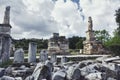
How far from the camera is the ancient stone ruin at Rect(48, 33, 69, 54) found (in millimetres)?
38950

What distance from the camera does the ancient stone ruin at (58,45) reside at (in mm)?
38950

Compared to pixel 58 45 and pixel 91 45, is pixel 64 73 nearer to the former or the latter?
pixel 58 45

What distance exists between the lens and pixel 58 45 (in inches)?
1544

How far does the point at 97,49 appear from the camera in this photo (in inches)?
1566

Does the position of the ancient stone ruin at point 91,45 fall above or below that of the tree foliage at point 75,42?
below

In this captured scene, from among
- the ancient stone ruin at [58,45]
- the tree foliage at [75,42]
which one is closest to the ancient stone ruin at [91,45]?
the ancient stone ruin at [58,45]

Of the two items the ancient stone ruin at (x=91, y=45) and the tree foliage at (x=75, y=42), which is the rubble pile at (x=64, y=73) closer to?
the ancient stone ruin at (x=91, y=45)

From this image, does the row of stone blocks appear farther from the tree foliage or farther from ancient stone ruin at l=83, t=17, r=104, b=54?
the tree foliage

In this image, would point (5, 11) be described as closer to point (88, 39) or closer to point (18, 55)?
point (88, 39)

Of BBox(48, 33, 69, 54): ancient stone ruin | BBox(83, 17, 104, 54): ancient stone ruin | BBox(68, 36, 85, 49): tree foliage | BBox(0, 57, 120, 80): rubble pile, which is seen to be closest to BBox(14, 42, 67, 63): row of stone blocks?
BBox(0, 57, 120, 80): rubble pile

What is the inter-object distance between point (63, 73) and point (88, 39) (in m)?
26.4

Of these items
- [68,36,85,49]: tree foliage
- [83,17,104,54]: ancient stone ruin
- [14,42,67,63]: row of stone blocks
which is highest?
[68,36,85,49]: tree foliage

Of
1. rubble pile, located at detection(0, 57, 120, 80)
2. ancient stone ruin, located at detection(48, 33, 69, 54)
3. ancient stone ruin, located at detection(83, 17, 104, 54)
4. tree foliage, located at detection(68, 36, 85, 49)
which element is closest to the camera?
rubble pile, located at detection(0, 57, 120, 80)

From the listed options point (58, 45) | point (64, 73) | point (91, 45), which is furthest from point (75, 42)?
point (64, 73)
